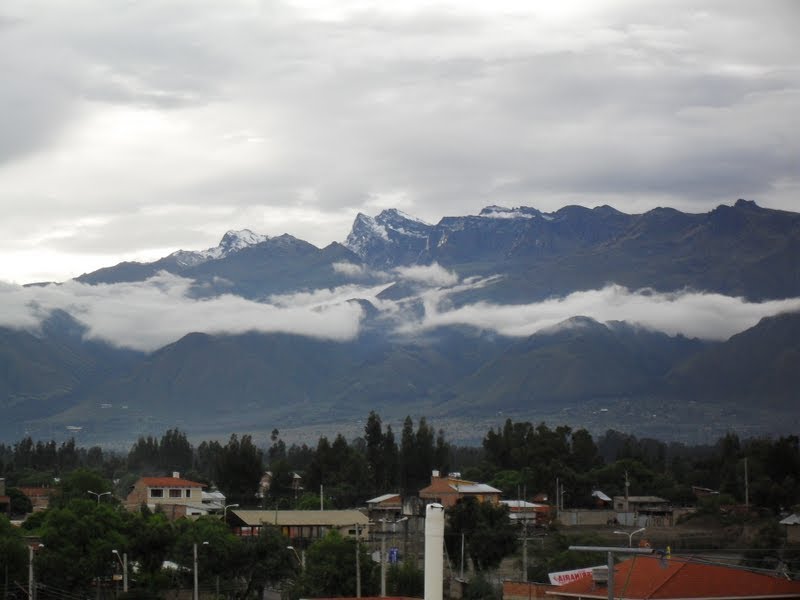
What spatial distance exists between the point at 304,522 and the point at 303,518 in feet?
5.99

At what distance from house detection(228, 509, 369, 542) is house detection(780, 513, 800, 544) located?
107 ft

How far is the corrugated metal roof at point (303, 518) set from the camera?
11369 centimetres

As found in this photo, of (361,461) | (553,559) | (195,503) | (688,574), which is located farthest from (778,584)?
(361,461)

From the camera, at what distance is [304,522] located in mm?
→ 114062

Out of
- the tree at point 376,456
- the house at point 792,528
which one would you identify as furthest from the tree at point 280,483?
the house at point 792,528

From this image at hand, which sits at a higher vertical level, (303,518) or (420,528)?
(303,518)

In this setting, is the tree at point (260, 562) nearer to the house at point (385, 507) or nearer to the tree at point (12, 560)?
the tree at point (12, 560)

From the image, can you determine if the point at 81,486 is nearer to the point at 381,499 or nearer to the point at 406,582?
the point at 381,499

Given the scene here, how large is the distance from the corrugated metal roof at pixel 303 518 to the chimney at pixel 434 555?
175ft

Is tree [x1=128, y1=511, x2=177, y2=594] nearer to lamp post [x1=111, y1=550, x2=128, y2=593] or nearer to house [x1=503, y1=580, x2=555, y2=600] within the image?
lamp post [x1=111, y1=550, x2=128, y2=593]

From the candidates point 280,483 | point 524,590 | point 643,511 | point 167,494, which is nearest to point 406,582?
point 524,590

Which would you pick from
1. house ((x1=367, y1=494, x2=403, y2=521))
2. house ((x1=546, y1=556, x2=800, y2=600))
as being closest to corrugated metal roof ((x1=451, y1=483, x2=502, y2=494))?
house ((x1=367, y1=494, x2=403, y2=521))

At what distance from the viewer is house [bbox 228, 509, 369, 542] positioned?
112812 mm

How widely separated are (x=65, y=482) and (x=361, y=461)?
1473 inches
